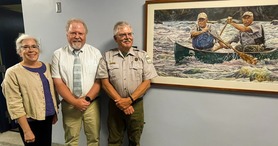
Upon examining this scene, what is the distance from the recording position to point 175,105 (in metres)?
1.98

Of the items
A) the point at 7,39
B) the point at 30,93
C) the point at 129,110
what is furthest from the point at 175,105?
the point at 7,39

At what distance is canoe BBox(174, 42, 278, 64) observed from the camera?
1.62 m

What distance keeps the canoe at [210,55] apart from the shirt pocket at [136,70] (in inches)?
14.2

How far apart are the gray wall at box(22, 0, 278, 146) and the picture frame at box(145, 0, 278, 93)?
0.10 meters

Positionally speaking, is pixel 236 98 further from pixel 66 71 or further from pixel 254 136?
pixel 66 71

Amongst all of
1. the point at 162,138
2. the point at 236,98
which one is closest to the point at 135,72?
the point at 162,138

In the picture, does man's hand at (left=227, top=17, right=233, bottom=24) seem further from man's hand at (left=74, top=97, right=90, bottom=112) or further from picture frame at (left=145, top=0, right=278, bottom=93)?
man's hand at (left=74, top=97, right=90, bottom=112)

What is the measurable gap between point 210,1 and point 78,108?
148 centimetres

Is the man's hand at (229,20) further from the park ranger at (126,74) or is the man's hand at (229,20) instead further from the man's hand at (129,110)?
the man's hand at (129,110)

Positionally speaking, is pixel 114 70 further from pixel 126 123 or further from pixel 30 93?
pixel 30 93

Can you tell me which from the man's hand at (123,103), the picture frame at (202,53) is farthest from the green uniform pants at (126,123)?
the picture frame at (202,53)

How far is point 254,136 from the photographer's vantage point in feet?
5.84

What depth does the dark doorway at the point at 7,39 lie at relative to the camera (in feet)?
9.97

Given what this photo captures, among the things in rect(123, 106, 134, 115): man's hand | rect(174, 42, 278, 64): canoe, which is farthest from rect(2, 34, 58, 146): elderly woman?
rect(174, 42, 278, 64): canoe
